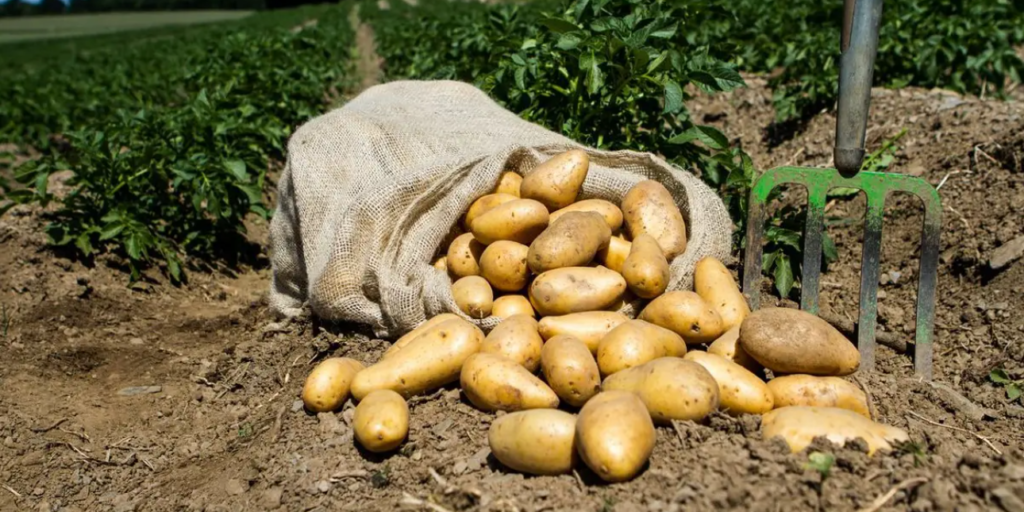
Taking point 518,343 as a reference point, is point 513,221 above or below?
above

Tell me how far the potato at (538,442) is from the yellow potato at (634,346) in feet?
1.09

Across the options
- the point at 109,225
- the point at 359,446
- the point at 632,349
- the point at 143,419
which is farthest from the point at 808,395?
the point at 109,225

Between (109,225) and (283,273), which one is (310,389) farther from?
(109,225)

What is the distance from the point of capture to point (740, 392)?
2375 millimetres

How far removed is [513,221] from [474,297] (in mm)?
341

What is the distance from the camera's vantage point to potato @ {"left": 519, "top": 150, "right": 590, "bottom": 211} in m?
3.24

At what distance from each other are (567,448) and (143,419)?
6.30 ft

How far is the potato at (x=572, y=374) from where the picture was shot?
7.87 ft

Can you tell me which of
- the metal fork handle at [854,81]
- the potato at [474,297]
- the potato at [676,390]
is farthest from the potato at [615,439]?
the metal fork handle at [854,81]

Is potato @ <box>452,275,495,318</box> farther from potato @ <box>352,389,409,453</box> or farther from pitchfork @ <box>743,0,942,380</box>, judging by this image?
pitchfork @ <box>743,0,942,380</box>

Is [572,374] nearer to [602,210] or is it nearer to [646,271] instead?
[646,271]

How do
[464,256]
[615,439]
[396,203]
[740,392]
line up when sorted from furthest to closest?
[396,203]
[464,256]
[740,392]
[615,439]

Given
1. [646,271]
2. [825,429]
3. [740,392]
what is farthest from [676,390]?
[646,271]

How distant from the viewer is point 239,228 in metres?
5.52
